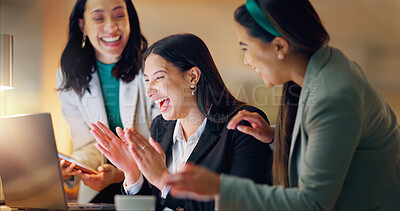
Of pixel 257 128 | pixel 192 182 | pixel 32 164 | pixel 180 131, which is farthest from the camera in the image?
pixel 180 131

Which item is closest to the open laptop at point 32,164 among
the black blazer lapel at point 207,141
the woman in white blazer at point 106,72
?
the black blazer lapel at point 207,141

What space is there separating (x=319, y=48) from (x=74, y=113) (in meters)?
1.48

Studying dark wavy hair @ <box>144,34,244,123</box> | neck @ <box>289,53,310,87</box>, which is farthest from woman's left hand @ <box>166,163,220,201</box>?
dark wavy hair @ <box>144,34,244,123</box>

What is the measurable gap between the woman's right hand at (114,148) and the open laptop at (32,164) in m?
0.22

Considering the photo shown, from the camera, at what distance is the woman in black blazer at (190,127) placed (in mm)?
1670

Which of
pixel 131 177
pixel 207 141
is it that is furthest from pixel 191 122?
pixel 131 177

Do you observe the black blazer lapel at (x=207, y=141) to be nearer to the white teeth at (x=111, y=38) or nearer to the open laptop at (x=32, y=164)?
the open laptop at (x=32, y=164)

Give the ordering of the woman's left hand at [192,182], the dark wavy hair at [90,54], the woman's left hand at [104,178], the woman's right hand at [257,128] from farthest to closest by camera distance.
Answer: the dark wavy hair at [90,54] < the woman's left hand at [104,178] < the woman's right hand at [257,128] < the woman's left hand at [192,182]

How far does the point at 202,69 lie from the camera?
70.5 inches

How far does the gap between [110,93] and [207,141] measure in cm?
74

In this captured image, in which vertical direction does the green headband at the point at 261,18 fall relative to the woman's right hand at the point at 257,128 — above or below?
above

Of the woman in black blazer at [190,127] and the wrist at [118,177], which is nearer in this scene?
the woman in black blazer at [190,127]

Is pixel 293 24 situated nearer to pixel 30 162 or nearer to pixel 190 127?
pixel 190 127

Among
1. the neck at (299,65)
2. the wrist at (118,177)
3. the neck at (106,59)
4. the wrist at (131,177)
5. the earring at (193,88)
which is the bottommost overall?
the wrist at (118,177)
